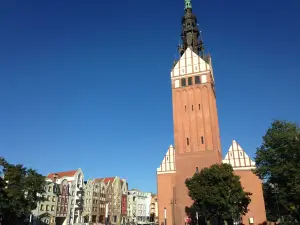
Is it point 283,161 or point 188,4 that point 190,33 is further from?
→ point 283,161

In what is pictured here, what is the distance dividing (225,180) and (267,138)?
→ 8352 mm

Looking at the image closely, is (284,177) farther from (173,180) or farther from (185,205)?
(173,180)

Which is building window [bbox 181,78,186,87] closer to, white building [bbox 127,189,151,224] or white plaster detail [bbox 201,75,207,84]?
white plaster detail [bbox 201,75,207,84]

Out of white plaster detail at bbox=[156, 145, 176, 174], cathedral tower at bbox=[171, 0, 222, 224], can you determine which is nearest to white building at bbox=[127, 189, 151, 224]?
white plaster detail at bbox=[156, 145, 176, 174]

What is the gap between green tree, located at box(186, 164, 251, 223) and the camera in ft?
120

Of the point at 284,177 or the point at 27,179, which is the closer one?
the point at 284,177

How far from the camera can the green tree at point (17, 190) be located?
120 feet

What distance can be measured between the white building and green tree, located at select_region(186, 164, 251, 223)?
59762 mm

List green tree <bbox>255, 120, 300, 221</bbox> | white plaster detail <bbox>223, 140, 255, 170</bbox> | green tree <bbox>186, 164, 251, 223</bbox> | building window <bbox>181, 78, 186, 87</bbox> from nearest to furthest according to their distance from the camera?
green tree <bbox>255, 120, 300, 221</bbox> → green tree <bbox>186, 164, 251, 223</bbox> → white plaster detail <bbox>223, 140, 255, 170</bbox> → building window <bbox>181, 78, 186, 87</bbox>

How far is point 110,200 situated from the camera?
83062 mm

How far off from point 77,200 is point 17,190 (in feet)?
108

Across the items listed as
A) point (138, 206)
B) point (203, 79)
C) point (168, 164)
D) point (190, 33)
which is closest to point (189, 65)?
point (203, 79)

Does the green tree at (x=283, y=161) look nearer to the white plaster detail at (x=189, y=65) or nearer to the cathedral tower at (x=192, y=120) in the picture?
the cathedral tower at (x=192, y=120)

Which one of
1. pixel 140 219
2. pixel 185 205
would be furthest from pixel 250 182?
pixel 140 219
